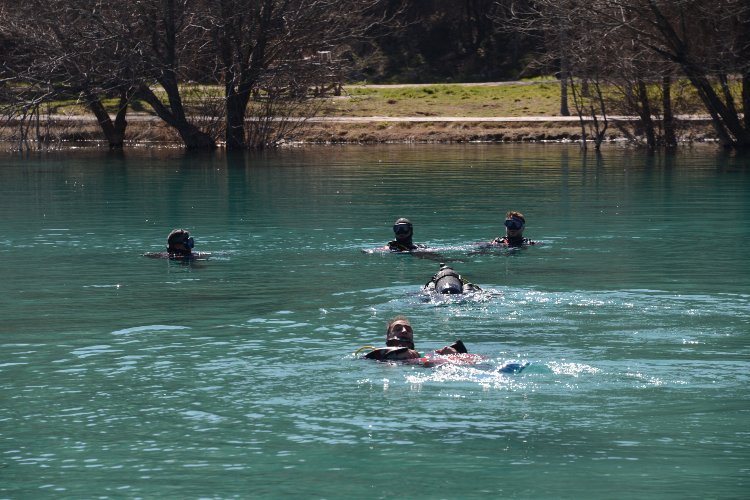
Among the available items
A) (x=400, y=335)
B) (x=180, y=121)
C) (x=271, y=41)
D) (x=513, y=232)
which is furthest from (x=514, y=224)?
(x=180, y=121)

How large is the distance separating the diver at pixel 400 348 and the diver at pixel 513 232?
31.0 ft

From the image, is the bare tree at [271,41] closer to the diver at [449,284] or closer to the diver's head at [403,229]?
the diver's head at [403,229]

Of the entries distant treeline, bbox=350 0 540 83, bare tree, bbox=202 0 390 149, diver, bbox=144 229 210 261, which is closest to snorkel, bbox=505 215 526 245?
diver, bbox=144 229 210 261

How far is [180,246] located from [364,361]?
9127mm

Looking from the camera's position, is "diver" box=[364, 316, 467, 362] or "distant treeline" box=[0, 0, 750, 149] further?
"distant treeline" box=[0, 0, 750, 149]

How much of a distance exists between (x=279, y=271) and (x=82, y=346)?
6.88 meters

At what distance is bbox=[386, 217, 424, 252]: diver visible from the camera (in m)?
24.3

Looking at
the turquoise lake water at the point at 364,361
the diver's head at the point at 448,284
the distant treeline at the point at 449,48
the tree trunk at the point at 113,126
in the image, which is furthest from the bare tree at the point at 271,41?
the diver's head at the point at 448,284

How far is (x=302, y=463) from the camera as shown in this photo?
1188 centimetres

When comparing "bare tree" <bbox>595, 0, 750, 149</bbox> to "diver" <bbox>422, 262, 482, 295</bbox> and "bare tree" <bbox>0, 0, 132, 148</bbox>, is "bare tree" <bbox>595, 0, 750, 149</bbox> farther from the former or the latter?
"diver" <bbox>422, 262, 482, 295</bbox>

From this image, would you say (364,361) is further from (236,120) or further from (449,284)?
(236,120)

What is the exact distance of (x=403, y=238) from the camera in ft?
80.7

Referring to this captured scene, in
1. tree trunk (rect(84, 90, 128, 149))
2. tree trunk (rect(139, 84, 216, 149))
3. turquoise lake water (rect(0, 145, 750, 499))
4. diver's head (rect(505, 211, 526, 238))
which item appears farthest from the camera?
tree trunk (rect(84, 90, 128, 149))

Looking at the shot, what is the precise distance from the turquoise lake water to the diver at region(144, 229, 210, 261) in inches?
12.4
